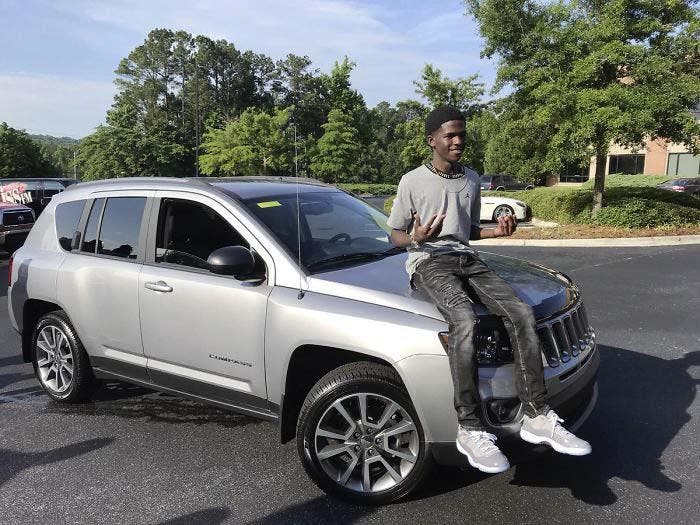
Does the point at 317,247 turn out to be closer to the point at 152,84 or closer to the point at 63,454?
the point at 63,454

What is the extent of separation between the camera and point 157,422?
4.11 m


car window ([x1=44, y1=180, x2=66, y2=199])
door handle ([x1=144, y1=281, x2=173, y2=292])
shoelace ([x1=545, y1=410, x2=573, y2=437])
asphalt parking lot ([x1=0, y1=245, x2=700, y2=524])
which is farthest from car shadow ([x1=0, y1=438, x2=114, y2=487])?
car window ([x1=44, y1=180, x2=66, y2=199])

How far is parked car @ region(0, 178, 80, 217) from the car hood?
→ 618 inches

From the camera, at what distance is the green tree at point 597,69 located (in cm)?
1345

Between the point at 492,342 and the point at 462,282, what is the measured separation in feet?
1.48

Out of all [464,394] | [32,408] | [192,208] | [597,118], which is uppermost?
[597,118]

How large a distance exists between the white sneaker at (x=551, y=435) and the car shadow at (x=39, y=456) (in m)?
2.73

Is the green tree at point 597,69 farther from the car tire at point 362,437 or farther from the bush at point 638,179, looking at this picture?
the bush at point 638,179

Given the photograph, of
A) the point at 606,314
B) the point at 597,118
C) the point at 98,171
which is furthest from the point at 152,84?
the point at 606,314

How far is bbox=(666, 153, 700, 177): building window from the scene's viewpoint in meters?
39.8

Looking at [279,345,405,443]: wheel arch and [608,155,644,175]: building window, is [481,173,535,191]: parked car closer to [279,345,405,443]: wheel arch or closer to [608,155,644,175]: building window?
[608,155,644,175]: building window

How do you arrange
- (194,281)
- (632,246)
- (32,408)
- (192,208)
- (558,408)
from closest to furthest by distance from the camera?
(558,408)
(194,281)
(192,208)
(32,408)
(632,246)

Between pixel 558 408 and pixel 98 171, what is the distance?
69214mm

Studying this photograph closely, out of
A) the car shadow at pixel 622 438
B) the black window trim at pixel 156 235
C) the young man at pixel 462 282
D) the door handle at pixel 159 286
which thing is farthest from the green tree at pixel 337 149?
the young man at pixel 462 282
